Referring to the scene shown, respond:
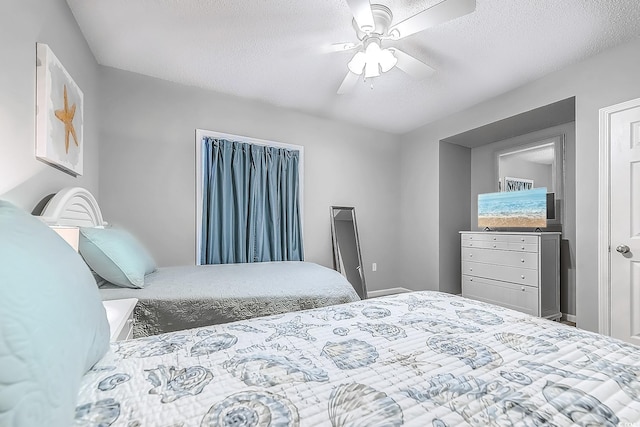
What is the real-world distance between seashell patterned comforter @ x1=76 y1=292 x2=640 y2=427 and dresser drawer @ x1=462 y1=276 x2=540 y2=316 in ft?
7.77

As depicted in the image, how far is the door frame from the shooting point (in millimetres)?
2531

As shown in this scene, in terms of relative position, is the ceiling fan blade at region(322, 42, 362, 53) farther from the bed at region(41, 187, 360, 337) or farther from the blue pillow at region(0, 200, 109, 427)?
the blue pillow at region(0, 200, 109, 427)

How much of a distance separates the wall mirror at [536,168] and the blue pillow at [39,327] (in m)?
4.27

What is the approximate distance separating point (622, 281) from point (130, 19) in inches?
167

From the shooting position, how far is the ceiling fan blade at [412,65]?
2242mm

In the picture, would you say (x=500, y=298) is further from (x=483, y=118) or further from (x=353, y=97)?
(x=353, y=97)

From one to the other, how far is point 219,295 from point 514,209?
3.45 m

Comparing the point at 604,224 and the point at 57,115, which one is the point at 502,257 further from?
the point at 57,115

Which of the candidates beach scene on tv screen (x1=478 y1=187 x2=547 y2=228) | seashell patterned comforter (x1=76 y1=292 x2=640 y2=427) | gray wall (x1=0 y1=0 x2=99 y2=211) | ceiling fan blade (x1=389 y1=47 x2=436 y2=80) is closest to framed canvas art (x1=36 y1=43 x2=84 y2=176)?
gray wall (x1=0 y1=0 x2=99 y2=211)

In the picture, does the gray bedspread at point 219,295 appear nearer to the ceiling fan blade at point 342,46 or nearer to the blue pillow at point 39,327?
the blue pillow at point 39,327

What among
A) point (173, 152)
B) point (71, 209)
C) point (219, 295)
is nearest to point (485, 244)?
point (219, 295)

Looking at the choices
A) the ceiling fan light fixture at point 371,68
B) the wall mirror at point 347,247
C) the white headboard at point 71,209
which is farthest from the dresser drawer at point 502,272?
the white headboard at point 71,209

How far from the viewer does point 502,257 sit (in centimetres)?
348

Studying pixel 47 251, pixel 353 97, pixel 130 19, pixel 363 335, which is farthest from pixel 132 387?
pixel 353 97
